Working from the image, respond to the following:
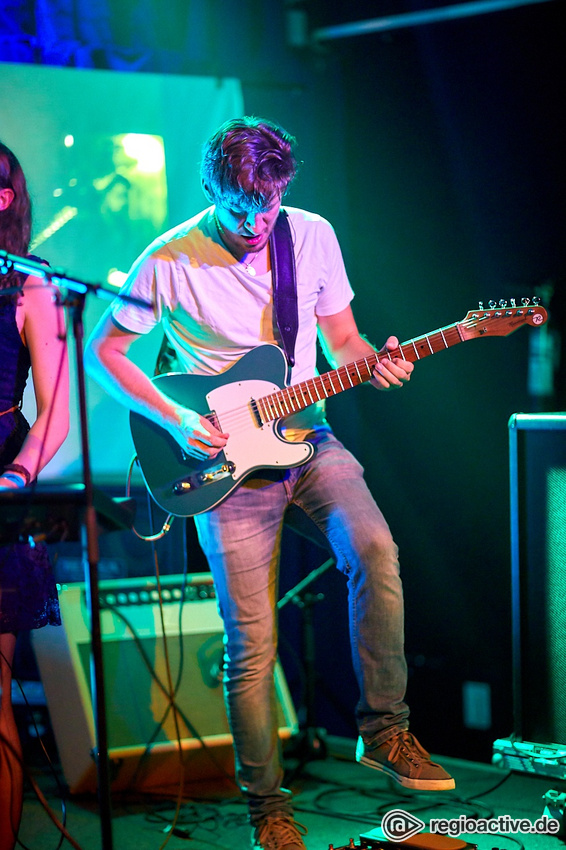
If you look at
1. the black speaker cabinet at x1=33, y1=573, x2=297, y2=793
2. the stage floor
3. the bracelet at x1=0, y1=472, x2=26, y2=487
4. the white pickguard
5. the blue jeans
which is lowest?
the stage floor

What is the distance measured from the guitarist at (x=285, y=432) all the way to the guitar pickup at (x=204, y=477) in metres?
0.06

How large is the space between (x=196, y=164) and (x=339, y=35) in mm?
852

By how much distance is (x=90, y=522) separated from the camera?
2102 mm

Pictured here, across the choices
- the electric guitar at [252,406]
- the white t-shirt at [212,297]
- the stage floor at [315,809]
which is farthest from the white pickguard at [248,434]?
the stage floor at [315,809]

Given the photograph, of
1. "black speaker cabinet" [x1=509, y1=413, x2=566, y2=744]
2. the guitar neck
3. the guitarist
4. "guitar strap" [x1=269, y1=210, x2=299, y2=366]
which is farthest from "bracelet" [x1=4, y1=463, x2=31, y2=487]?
"black speaker cabinet" [x1=509, y1=413, x2=566, y2=744]

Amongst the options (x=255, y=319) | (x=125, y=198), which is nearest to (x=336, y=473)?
(x=255, y=319)

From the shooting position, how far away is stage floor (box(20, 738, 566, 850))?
10.8 feet

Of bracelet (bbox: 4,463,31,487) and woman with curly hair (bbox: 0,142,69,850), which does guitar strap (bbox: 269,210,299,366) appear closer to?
woman with curly hair (bbox: 0,142,69,850)

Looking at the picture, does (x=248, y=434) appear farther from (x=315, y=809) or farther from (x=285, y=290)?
(x=315, y=809)

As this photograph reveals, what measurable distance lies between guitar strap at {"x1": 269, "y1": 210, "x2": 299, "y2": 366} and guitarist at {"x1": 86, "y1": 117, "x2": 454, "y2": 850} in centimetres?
2

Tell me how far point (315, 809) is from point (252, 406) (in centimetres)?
165

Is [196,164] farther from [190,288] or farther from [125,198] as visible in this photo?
[190,288]

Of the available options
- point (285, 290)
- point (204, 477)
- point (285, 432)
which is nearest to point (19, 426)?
point (204, 477)

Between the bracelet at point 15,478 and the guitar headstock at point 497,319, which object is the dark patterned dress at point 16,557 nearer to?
the bracelet at point 15,478
